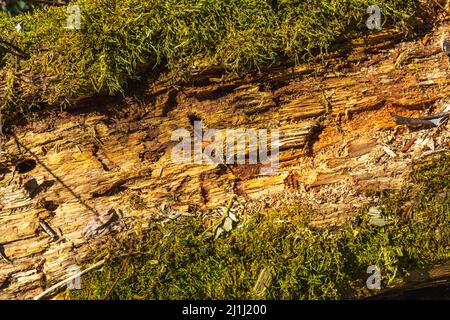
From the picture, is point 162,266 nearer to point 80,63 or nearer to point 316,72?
point 80,63

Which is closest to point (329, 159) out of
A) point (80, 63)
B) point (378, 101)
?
point (378, 101)

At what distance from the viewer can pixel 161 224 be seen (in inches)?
117

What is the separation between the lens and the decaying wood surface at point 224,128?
3004mm

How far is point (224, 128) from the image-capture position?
10.1 feet
